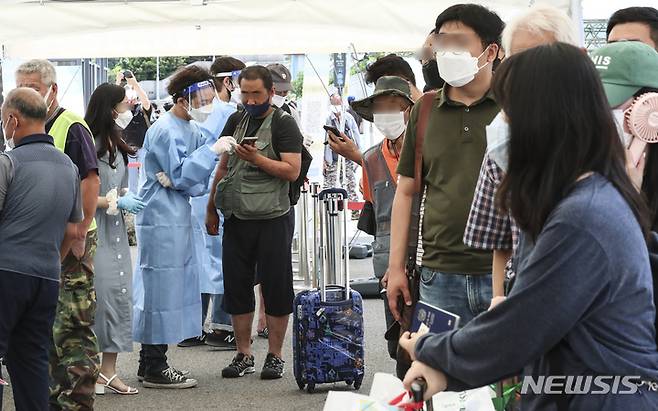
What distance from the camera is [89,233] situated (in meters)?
5.52

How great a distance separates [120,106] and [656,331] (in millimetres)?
4618

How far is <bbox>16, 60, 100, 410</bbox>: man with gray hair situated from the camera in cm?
515

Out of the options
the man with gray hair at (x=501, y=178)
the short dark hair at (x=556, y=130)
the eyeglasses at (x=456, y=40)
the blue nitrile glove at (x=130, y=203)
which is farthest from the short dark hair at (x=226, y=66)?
the short dark hair at (x=556, y=130)

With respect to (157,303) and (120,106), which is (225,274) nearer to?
(157,303)

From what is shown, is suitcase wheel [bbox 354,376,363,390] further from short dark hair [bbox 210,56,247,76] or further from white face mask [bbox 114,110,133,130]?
short dark hair [bbox 210,56,247,76]

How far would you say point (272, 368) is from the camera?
6594 mm

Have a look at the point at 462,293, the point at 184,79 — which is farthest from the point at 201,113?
the point at 462,293

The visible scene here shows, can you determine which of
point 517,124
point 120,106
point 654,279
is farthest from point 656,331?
point 120,106

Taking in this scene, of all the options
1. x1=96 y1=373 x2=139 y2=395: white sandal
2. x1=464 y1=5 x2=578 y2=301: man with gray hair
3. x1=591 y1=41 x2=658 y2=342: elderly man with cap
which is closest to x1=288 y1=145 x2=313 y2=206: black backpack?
x1=96 y1=373 x2=139 y2=395: white sandal

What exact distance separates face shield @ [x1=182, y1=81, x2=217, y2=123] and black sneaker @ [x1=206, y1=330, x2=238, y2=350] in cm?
182

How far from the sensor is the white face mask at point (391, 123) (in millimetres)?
4953

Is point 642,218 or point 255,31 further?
point 255,31

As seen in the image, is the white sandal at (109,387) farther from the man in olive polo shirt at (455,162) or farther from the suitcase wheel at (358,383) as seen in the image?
the man in olive polo shirt at (455,162)

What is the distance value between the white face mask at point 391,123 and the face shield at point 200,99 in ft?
6.81
